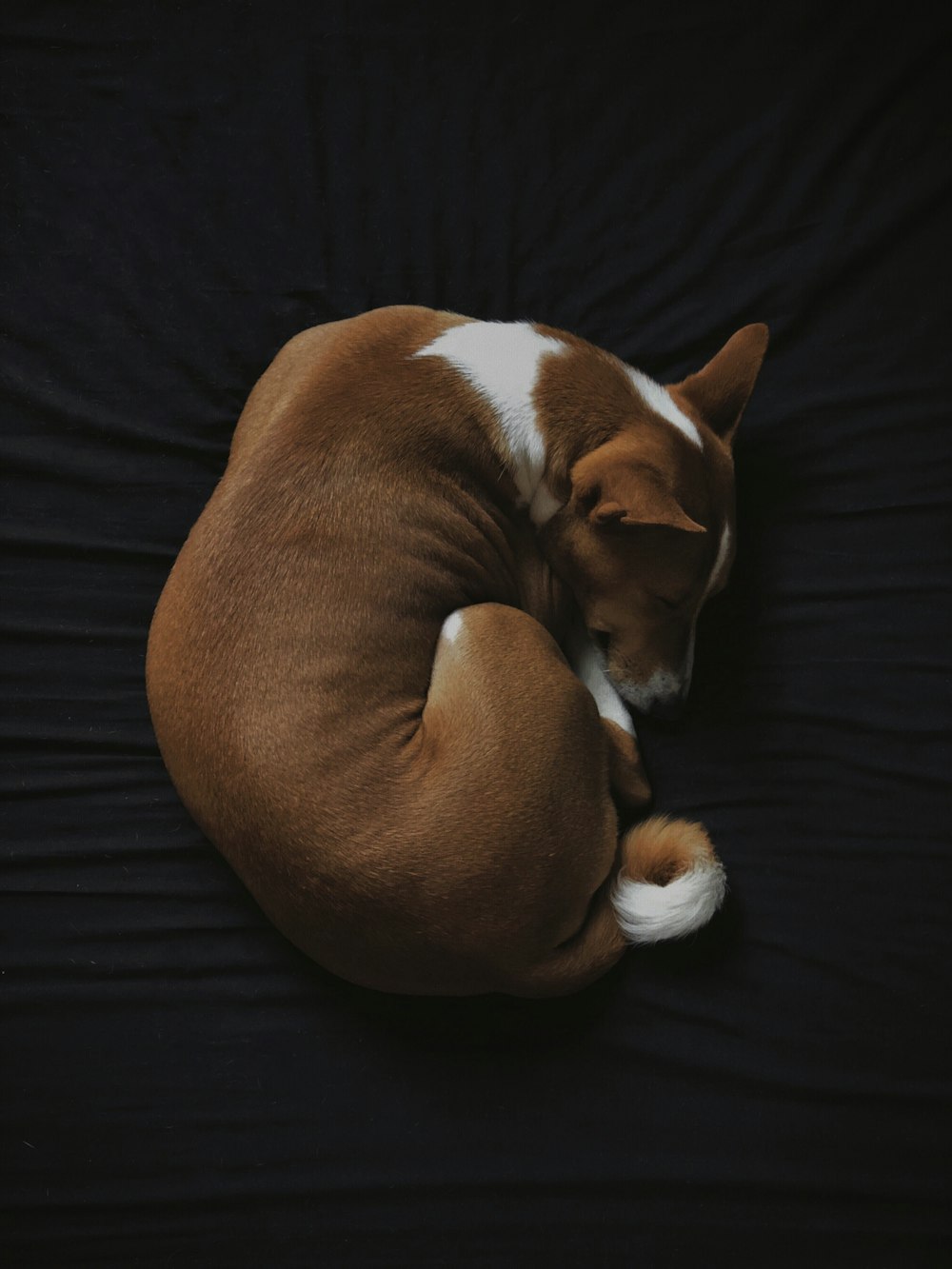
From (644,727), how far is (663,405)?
2.05 feet

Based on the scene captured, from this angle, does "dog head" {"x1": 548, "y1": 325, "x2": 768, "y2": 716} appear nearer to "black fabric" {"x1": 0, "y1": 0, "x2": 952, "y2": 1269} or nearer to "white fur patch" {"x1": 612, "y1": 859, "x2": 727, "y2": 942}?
"black fabric" {"x1": 0, "y1": 0, "x2": 952, "y2": 1269}

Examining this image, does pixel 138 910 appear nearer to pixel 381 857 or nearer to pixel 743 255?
pixel 381 857

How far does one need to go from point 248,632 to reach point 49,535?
27.3 inches

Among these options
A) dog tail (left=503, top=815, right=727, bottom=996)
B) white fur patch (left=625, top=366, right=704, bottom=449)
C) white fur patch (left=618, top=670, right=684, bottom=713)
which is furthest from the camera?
white fur patch (left=618, top=670, right=684, bottom=713)

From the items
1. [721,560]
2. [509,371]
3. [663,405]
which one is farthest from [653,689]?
[509,371]

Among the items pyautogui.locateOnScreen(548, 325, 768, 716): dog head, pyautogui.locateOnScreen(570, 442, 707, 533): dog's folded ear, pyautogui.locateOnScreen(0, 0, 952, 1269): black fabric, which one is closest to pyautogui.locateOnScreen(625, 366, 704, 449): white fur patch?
pyautogui.locateOnScreen(548, 325, 768, 716): dog head

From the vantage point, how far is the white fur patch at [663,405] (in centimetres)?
197

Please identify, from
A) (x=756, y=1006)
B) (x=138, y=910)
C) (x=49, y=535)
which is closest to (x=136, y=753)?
(x=138, y=910)

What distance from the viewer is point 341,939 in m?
1.75

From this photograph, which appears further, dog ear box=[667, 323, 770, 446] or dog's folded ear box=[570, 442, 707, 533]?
dog ear box=[667, 323, 770, 446]

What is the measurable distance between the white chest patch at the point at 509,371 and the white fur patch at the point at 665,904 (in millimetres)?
731

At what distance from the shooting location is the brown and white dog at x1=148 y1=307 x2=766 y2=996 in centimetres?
171

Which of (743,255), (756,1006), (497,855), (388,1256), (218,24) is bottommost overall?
(388,1256)

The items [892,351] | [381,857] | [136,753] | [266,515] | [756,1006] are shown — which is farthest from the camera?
[892,351]
